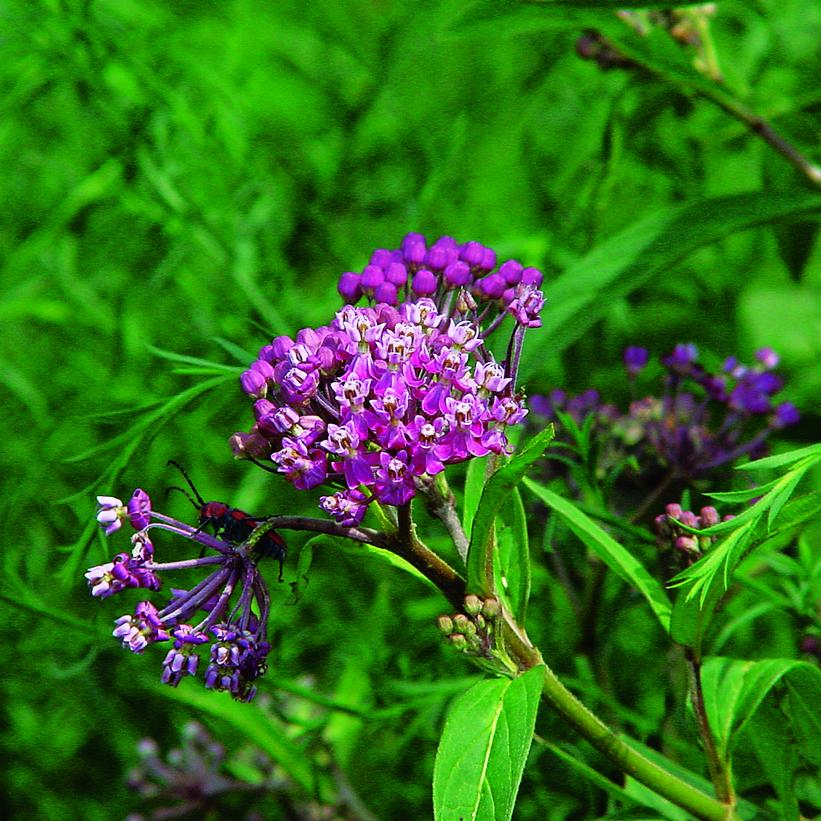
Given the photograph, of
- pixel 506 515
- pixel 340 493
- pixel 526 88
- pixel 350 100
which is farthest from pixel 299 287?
pixel 340 493

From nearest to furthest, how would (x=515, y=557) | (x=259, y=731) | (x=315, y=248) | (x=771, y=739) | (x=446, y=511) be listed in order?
(x=446, y=511) → (x=515, y=557) → (x=771, y=739) → (x=259, y=731) → (x=315, y=248)

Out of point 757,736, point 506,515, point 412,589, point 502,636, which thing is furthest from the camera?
point 412,589

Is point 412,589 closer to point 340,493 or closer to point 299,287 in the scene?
point 299,287

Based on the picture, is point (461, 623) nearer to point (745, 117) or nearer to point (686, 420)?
point (686, 420)

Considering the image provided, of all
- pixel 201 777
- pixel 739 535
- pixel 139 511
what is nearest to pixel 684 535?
pixel 739 535

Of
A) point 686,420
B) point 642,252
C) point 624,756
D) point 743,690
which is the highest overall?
point 642,252
